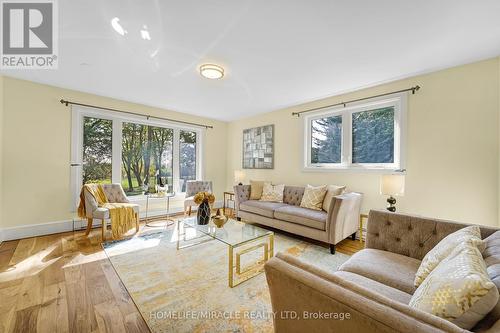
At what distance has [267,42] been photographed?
2.14 meters

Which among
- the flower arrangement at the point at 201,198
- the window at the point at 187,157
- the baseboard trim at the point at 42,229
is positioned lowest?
the baseboard trim at the point at 42,229

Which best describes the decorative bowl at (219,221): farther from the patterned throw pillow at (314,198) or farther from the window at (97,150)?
the window at (97,150)

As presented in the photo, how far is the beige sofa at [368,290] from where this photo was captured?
25.3 inches

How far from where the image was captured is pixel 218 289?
1.92 meters

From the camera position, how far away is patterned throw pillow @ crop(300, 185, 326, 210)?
10.7 ft

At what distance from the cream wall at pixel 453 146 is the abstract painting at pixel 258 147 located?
81.7 inches

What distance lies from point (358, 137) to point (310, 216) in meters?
1.67

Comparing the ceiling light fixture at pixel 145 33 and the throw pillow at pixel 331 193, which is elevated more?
the ceiling light fixture at pixel 145 33

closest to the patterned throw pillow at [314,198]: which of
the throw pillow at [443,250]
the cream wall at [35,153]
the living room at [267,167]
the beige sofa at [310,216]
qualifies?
the living room at [267,167]

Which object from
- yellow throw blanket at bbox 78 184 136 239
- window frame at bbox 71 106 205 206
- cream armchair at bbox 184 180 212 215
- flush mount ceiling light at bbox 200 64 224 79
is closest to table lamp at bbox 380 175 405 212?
flush mount ceiling light at bbox 200 64 224 79

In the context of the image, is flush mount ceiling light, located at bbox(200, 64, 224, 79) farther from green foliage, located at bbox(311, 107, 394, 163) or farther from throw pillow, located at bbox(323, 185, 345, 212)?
throw pillow, located at bbox(323, 185, 345, 212)

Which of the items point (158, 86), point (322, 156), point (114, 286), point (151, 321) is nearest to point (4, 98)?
point (158, 86)

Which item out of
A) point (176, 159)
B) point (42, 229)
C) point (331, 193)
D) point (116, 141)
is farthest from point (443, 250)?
point (42, 229)

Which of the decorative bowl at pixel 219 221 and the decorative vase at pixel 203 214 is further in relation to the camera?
the decorative vase at pixel 203 214
